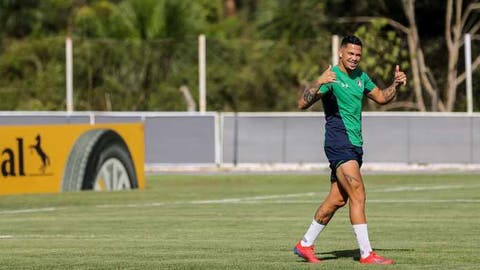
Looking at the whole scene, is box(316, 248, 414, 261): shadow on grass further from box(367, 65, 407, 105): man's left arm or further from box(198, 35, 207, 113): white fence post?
box(198, 35, 207, 113): white fence post

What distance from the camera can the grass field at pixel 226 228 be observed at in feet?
40.7

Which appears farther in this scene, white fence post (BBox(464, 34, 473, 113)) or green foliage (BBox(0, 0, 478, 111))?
green foliage (BBox(0, 0, 478, 111))

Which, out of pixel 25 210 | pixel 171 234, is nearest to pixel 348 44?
pixel 171 234

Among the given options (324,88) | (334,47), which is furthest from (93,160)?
(324,88)

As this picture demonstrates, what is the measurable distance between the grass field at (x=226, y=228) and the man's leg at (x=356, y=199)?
0.93ft

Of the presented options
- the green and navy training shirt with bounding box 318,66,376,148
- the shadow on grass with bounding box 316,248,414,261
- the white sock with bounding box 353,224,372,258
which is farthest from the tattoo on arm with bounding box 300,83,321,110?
the shadow on grass with bounding box 316,248,414,261

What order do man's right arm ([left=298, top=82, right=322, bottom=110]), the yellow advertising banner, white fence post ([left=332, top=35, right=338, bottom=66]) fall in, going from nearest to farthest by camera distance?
man's right arm ([left=298, top=82, right=322, bottom=110]) < the yellow advertising banner < white fence post ([left=332, top=35, right=338, bottom=66])

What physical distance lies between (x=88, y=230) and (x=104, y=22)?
31077 mm

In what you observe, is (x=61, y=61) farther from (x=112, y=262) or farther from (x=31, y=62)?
(x=112, y=262)

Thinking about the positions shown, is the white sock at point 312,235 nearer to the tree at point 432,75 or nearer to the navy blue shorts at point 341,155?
the navy blue shorts at point 341,155

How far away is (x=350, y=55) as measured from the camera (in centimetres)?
1186

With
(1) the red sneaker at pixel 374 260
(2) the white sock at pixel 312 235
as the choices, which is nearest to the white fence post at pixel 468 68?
(2) the white sock at pixel 312 235

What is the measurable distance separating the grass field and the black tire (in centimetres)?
77

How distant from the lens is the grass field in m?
12.4
